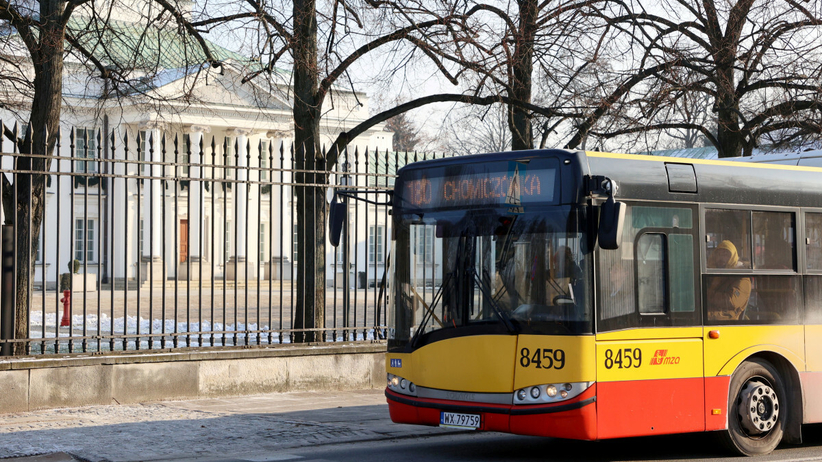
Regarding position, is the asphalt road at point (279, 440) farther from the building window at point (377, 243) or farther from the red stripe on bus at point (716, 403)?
the building window at point (377, 243)

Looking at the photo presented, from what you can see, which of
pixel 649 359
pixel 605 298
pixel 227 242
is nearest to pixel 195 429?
pixel 605 298

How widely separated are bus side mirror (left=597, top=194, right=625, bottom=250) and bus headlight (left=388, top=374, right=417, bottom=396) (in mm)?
2153

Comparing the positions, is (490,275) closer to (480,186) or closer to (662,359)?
(480,186)

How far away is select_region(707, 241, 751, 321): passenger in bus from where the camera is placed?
8.98 meters

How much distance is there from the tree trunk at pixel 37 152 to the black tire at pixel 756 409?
7.50m

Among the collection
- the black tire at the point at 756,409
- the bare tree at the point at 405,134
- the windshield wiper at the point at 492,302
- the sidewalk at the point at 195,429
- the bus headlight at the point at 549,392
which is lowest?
the sidewalk at the point at 195,429

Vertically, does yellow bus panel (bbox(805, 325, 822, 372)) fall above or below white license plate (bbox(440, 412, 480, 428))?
above

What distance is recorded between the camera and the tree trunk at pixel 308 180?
1394 cm

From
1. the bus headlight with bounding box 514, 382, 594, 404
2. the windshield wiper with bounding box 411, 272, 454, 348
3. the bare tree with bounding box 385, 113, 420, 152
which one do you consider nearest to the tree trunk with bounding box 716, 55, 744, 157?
the windshield wiper with bounding box 411, 272, 454, 348

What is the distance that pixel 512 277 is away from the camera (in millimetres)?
8312

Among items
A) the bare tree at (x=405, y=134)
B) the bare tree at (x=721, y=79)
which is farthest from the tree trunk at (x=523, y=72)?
the bare tree at (x=405, y=134)

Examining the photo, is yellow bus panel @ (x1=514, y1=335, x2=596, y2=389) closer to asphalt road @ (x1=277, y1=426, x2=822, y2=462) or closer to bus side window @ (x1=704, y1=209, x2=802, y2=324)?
asphalt road @ (x1=277, y1=426, x2=822, y2=462)

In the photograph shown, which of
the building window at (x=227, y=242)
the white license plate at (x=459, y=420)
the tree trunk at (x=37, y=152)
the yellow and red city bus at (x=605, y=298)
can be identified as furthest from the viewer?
the building window at (x=227, y=242)

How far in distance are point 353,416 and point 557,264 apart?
13.7 ft
